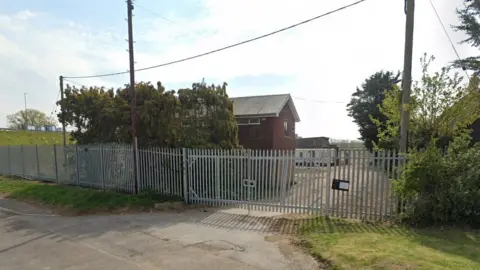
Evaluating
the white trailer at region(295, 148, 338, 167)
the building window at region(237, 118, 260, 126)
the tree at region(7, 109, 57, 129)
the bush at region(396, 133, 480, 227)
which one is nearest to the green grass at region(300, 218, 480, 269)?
the bush at region(396, 133, 480, 227)

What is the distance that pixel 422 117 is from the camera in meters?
8.50

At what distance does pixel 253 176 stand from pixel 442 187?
487 cm

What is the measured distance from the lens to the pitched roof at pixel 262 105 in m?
19.2

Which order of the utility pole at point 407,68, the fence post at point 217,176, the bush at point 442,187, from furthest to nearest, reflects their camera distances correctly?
the fence post at point 217,176, the utility pole at point 407,68, the bush at point 442,187

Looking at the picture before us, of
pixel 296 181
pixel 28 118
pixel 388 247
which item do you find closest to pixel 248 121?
pixel 296 181

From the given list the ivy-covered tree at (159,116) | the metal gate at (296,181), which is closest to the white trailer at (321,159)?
the metal gate at (296,181)

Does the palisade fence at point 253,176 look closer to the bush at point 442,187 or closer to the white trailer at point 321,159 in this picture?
the white trailer at point 321,159

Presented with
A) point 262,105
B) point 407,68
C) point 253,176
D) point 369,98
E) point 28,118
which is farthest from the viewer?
point 28,118

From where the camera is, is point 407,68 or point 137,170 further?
point 137,170

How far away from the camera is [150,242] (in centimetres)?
635

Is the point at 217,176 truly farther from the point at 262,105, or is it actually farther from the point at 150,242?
the point at 262,105

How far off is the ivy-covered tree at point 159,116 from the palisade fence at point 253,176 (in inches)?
28.9

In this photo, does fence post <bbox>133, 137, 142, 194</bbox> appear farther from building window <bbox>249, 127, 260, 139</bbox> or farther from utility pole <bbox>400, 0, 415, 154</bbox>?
building window <bbox>249, 127, 260, 139</bbox>

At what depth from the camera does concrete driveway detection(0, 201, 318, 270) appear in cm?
517
